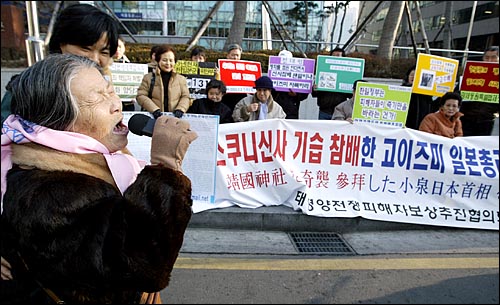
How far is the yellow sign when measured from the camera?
15.8ft

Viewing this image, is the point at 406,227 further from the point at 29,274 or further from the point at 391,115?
the point at 29,274

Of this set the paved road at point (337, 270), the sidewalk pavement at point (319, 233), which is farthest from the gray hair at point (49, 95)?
the sidewalk pavement at point (319, 233)

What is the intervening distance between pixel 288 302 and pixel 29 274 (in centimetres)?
187

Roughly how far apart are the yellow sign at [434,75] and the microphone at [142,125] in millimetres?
4581

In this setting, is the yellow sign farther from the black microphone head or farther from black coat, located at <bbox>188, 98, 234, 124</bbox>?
the black microphone head

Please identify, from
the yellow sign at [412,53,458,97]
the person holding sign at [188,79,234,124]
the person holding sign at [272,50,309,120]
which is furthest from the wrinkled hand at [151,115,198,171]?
the yellow sign at [412,53,458,97]

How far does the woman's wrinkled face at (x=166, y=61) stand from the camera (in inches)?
162

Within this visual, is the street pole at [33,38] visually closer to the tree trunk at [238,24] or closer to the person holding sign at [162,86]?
the person holding sign at [162,86]

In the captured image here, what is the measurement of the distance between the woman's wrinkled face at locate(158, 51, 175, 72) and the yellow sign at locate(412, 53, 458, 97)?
11.0 ft

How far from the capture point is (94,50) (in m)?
1.82

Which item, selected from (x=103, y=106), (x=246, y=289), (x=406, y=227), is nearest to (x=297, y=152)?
(x=406, y=227)

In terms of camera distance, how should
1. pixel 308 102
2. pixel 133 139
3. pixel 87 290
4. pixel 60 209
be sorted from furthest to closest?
pixel 308 102, pixel 133 139, pixel 87 290, pixel 60 209

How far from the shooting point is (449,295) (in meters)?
2.61

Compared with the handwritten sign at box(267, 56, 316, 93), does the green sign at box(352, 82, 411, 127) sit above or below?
below
